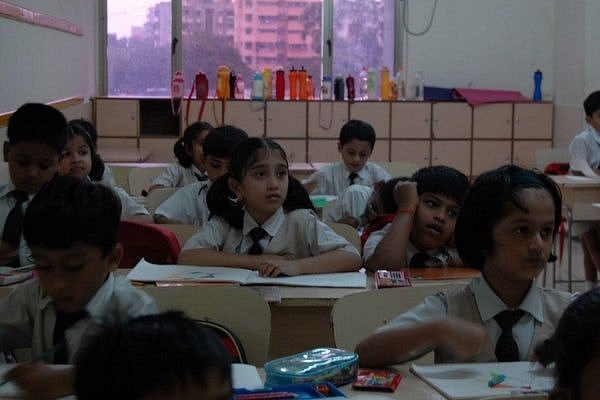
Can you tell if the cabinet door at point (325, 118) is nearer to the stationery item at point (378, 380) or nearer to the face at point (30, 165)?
the face at point (30, 165)

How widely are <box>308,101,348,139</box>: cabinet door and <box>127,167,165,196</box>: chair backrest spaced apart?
2.64 metres

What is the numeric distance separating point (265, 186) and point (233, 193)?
0.54 ft

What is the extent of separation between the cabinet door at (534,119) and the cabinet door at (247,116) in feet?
7.61

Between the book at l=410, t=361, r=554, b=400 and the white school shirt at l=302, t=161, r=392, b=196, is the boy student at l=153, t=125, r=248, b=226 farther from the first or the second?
the book at l=410, t=361, r=554, b=400

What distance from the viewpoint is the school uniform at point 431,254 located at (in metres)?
3.39

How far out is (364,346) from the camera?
6.86ft

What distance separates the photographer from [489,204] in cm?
223

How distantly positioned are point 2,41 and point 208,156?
1.36 m

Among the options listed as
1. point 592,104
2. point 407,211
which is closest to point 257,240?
point 407,211

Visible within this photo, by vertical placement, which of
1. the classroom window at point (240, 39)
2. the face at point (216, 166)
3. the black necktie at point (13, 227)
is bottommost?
the black necktie at point (13, 227)

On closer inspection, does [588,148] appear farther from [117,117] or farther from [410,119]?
[117,117]

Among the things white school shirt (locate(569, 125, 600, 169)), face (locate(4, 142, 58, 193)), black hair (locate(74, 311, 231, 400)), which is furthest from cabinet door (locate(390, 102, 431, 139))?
black hair (locate(74, 311, 231, 400))

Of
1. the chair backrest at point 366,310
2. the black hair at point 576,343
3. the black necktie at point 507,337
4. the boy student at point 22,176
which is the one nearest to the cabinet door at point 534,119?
the boy student at point 22,176

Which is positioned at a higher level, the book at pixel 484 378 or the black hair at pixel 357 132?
the black hair at pixel 357 132
